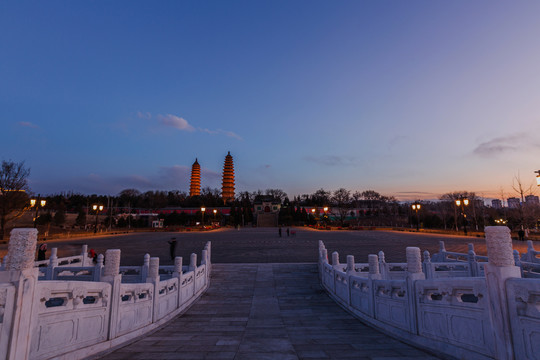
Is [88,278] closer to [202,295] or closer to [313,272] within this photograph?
[202,295]

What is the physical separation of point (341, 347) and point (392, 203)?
95.3 metres

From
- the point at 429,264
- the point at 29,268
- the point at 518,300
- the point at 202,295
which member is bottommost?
the point at 202,295

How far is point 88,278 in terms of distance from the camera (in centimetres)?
1054

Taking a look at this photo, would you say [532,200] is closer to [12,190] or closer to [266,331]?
[266,331]

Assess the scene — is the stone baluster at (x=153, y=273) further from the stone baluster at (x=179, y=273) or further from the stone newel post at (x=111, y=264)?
the stone newel post at (x=111, y=264)

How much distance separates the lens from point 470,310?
159 inches

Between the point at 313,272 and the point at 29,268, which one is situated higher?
the point at 29,268

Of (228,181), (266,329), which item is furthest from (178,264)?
(228,181)

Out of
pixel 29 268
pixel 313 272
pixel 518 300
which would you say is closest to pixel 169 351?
pixel 29 268

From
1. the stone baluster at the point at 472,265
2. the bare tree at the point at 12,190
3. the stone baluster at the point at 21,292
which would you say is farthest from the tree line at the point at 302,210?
the stone baluster at the point at 21,292

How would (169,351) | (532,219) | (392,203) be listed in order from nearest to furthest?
(169,351) < (532,219) < (392,203)

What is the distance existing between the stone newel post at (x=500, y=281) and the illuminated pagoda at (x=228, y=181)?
317ft

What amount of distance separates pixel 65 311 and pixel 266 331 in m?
3.92

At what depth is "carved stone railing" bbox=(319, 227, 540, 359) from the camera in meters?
3.37
